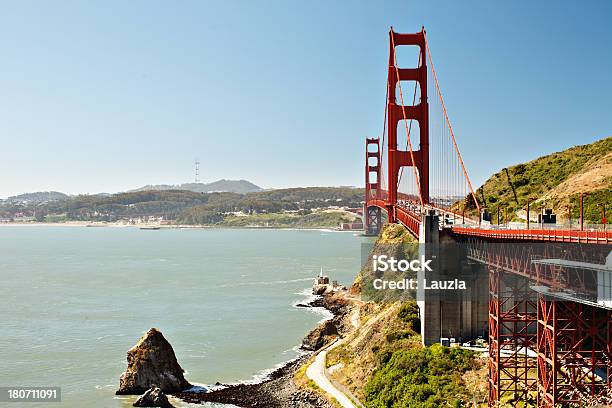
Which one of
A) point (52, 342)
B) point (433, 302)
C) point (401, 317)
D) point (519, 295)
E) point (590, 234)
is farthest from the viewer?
point (52, 342)

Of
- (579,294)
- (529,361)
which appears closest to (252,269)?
(529,361)

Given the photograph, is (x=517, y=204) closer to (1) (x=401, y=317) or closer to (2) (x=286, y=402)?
(1) (x=401, y=317)

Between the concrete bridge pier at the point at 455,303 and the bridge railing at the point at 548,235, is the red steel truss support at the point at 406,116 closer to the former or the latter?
the concrete bridge pier at the point at 455,303

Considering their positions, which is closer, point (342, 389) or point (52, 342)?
point (342, 389)

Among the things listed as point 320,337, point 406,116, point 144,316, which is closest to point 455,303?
point 320,337

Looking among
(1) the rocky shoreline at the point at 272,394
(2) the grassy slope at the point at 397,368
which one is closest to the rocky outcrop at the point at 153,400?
(1) the rocky shoreline at the point at 272,394

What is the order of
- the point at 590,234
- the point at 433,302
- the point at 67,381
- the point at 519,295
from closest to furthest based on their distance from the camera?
1. the point at 590,234
2. the point at 519,295
3. the point at 433,302
4. the point at 67,381

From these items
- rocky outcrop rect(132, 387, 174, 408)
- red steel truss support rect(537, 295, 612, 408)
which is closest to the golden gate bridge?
red steel truss support rect(537, 295, 612, 408)
